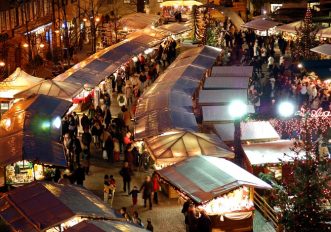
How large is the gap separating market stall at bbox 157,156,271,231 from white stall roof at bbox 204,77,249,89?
31.8ft

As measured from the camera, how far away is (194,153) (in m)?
19.9

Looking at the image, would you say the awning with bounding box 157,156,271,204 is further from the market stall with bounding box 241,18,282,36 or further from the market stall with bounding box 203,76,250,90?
the market stall with bounding box 241,18,282,36

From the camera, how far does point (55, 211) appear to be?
13.7 metres

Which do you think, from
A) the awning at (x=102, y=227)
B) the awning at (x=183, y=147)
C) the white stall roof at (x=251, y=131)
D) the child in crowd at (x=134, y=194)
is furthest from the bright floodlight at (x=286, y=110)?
the awning at (x=102, y=227)

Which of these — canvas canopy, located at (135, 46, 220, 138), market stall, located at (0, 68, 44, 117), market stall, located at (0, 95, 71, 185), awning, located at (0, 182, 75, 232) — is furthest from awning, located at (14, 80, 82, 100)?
awning, located at (0, 182, 75, 232)

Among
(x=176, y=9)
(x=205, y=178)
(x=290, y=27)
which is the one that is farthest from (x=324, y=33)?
(x=205, y=178)

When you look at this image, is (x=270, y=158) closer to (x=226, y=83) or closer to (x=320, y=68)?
(x=226, y=83)

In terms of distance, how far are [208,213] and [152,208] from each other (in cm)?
311

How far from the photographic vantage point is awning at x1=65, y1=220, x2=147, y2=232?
1263cm

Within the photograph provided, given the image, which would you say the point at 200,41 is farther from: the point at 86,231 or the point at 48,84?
the point at 86,231

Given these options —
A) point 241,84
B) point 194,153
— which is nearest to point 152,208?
point 194,153

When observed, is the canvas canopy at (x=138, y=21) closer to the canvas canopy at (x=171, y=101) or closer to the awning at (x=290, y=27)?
the awning at (x=290, y=27)

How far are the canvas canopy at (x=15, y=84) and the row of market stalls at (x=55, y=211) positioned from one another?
1289cm

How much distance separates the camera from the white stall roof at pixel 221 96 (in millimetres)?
25469
